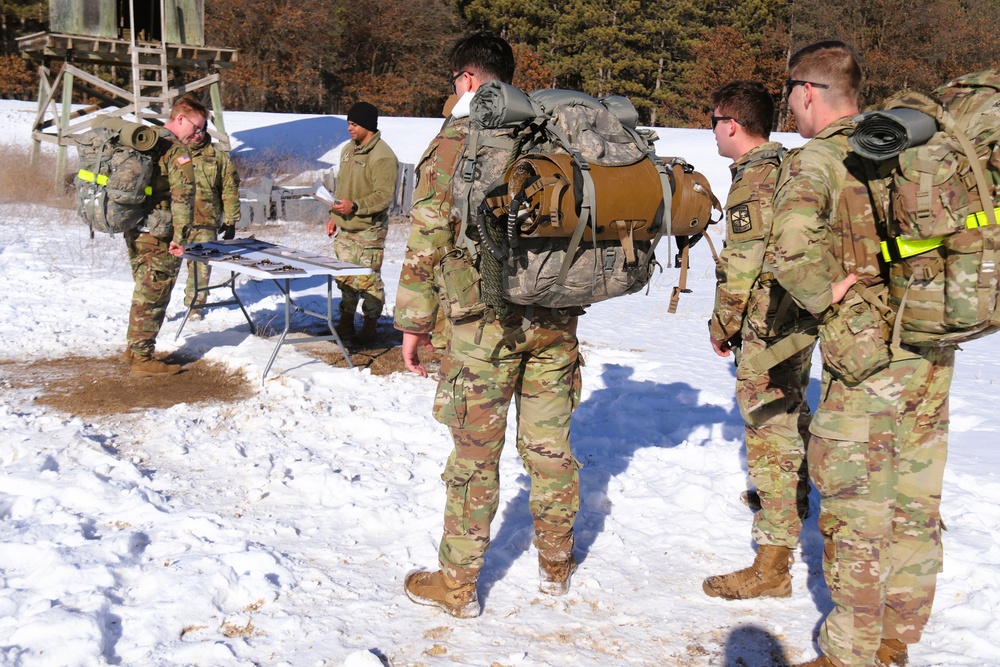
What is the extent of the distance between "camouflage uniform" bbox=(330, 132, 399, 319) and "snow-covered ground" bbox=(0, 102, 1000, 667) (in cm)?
112

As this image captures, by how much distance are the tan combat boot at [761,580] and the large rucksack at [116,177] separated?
5126 mm

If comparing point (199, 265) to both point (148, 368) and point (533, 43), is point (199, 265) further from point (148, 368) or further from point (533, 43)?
point (533, 43)

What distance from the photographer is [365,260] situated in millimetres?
7945

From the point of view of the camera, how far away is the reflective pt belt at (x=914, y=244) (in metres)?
2.78

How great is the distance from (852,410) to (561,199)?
1.26 m

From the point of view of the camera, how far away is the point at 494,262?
3303mm

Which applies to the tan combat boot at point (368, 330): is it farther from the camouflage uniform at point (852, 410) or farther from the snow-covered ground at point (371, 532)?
the camouflage uniform at point (852, 410)

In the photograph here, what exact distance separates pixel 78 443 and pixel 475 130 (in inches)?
136

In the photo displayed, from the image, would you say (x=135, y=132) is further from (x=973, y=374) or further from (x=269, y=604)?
(x=973, y=374)

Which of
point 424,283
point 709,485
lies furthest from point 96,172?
point 709,485

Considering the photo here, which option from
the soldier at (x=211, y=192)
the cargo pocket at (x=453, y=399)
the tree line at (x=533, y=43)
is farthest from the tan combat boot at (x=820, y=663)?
the tree line at (x=533, y=43)

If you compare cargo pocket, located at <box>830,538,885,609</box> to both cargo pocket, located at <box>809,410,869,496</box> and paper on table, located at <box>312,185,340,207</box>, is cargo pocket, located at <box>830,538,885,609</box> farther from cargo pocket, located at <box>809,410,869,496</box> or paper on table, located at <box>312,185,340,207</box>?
paper on table, located at <box>312,185,340,207</box>

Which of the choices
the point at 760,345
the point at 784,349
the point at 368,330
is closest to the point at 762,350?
the point at 760,345

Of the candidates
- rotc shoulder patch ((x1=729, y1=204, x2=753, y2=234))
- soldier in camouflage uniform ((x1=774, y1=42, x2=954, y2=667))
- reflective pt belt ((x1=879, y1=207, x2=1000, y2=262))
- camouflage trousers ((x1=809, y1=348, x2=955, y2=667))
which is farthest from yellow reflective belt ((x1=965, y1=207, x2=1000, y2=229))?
rotc shoulder patch ((x1=729, y1=204, x2=753, y2=234))
